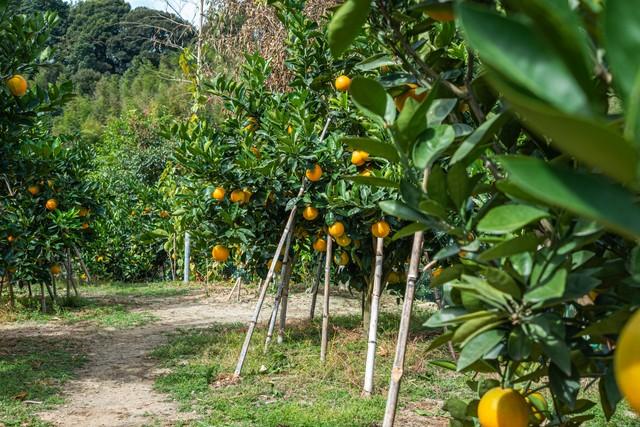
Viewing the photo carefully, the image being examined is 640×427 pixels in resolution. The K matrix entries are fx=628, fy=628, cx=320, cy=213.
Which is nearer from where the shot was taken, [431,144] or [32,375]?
[431,144]

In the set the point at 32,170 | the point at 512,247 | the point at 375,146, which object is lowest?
the point at 512,247

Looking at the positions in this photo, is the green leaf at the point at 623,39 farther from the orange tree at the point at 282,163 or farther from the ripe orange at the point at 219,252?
the ripe orange at the point at 219,252

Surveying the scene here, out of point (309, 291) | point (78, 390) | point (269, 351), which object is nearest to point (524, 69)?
point (78, 390)

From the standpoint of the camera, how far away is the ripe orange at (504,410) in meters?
0.82

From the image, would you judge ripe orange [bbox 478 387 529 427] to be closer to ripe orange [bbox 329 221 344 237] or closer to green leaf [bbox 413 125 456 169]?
green leaf [bbox 413 125 456 169]

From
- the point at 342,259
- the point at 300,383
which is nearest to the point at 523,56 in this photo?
the point at 300,383

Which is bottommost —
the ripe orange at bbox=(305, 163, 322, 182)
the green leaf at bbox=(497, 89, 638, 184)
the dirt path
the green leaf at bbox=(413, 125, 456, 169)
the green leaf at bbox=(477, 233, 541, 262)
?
Answer: the dirt path

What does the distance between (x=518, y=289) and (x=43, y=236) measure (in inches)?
253

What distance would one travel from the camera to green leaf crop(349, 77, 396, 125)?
27.3 inches

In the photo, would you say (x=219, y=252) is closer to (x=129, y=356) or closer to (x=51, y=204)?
(x=129, y=356)

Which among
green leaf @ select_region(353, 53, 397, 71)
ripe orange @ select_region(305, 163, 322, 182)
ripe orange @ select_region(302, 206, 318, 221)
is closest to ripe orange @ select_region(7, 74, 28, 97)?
ripe orange @ select_region(305, 163, 322, 182)

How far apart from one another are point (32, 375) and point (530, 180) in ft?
15.0

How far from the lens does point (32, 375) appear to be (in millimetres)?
4285

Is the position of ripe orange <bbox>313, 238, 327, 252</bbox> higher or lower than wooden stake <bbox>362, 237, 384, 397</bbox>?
higher
